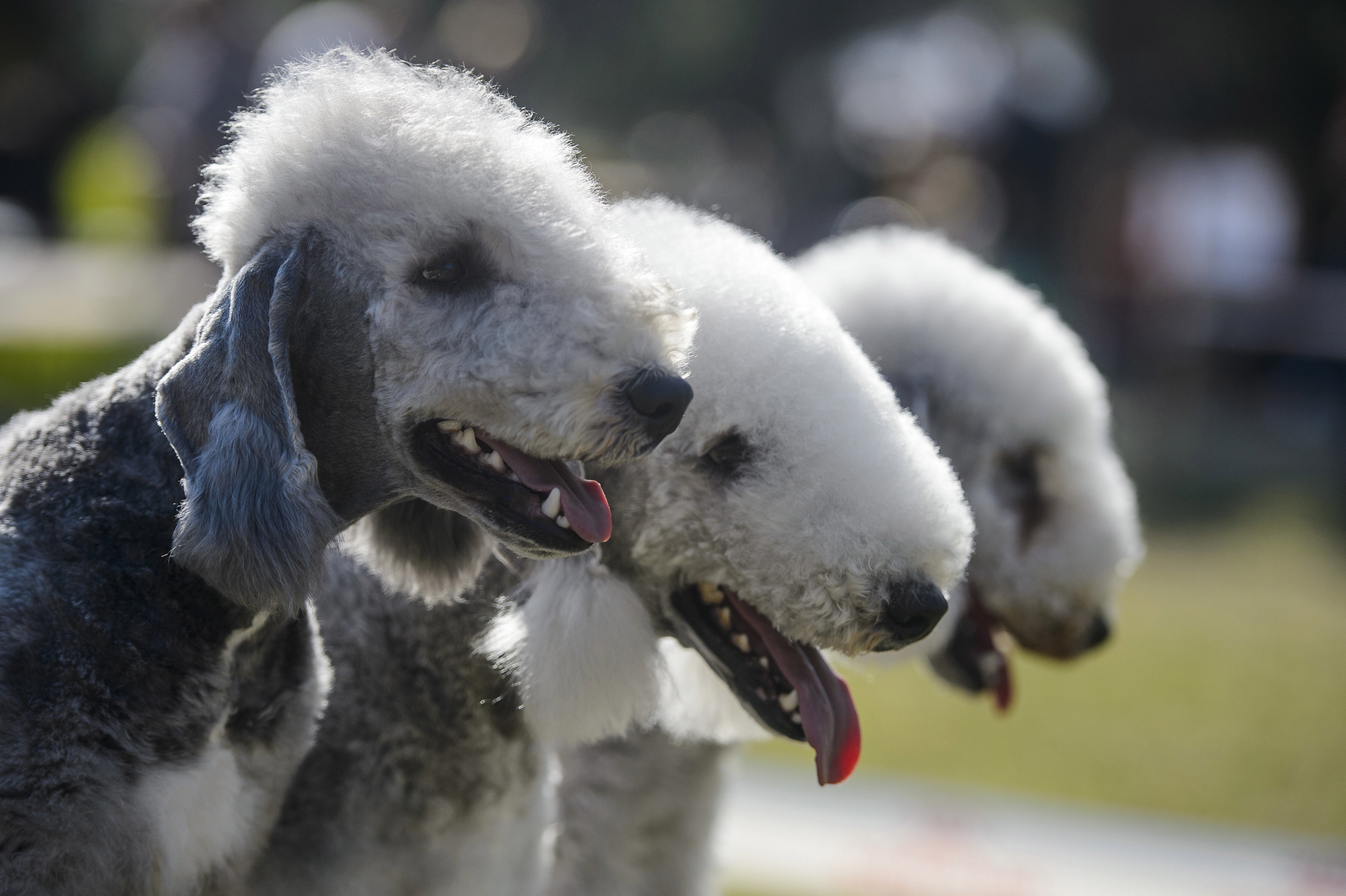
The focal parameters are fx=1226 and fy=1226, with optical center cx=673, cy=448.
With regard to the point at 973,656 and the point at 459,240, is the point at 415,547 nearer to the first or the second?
the point at 459,240

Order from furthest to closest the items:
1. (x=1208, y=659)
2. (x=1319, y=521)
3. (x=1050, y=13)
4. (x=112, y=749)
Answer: (x=1050, y=13), (x=1319, y=521), (x=1208, y=659), (x=112, y=749)

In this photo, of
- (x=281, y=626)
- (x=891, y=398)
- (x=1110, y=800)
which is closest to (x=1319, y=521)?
(x=1110, y=800)

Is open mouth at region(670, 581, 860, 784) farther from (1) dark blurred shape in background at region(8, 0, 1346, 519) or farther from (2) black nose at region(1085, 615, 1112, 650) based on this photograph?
(2) black nose at region(1085, 615, 1112, 650)

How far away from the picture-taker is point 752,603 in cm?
198

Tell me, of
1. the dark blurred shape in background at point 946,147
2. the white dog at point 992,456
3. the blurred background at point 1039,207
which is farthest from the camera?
the dark blurred shape in background at point 946,147

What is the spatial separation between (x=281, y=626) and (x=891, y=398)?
106 cm

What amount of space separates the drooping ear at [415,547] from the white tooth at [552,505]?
351 millimetres

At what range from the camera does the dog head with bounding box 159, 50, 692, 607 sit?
1.61 meters

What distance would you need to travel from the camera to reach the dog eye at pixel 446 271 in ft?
5.51

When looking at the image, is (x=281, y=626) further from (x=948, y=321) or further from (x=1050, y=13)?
(x=1050, y=13)

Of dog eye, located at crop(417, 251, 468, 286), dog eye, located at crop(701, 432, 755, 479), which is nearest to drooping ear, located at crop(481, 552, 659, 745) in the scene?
dog eye, located at crop(701, 432, 755, 479)

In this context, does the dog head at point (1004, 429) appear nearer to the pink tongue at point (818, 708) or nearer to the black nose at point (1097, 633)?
the black nose at point (1097, 633)

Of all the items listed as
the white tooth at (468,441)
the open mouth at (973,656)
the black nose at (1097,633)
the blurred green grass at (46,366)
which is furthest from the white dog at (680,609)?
the blurred green grass at (46,366)

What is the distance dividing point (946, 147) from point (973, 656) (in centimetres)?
1509
